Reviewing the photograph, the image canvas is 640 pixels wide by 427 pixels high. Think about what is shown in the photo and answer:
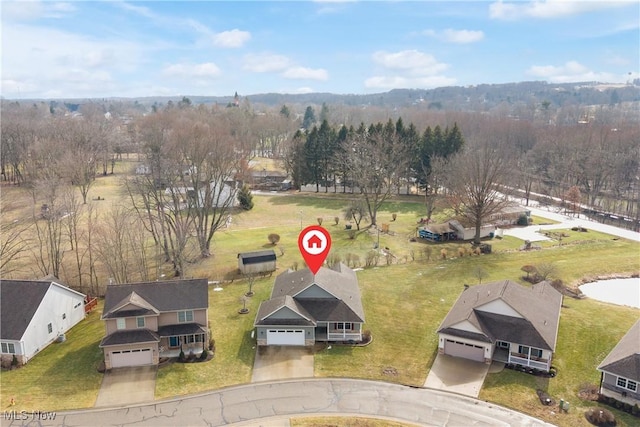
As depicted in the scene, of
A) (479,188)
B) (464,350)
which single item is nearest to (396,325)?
(464,350)

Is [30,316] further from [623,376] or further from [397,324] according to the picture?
[623,376]

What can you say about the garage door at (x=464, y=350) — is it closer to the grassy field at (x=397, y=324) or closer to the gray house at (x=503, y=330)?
the gray house at (x=503, y=330)

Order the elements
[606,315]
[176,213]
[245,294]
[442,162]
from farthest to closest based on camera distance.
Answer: [442,162]
[176,213]
[245,294]
[606,315]

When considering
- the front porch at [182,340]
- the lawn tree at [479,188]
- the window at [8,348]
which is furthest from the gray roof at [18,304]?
the lawn tree at [479,188]

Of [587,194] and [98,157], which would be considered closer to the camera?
[587,194]

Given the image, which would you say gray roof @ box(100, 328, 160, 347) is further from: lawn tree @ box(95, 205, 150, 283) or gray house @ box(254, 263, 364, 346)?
lawn tree @ box(95, 205, 150, 283)

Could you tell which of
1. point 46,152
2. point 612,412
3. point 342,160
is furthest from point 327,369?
point 46,152

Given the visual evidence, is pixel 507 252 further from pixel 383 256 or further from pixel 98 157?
pixel 98 157
